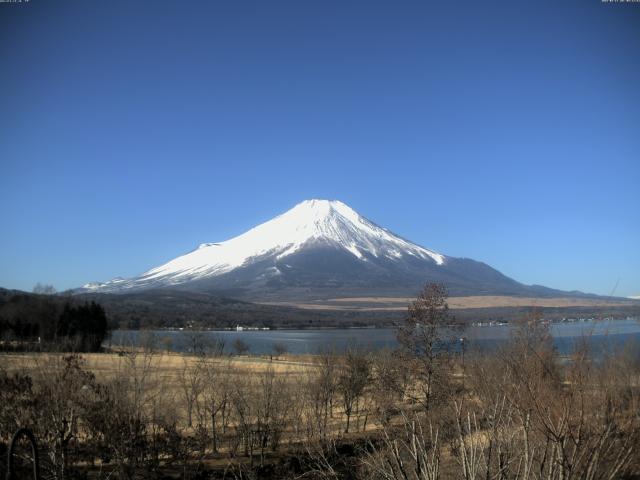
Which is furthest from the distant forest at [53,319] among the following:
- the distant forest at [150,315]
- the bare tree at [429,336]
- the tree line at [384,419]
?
the bare tree at [429,336]

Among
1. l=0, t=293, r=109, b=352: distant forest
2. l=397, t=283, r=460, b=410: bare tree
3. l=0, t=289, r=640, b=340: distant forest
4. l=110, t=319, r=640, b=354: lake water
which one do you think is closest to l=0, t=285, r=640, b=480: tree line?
l=397, t=283, r=460, b=410: bare tree

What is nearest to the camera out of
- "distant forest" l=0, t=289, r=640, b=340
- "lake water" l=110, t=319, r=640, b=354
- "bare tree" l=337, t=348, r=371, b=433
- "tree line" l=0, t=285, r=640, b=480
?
"tree line" l=0, t=285, r=640, b=480

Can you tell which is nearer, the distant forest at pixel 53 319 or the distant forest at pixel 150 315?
the distant forest at pixel 53 319

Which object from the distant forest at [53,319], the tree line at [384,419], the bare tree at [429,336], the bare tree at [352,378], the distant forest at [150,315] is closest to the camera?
the tree line at [384,419]

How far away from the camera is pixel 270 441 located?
20047 mm

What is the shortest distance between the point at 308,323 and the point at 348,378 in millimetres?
148826

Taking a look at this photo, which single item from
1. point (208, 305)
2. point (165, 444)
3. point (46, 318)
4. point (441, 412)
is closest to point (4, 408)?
point (165, 444)

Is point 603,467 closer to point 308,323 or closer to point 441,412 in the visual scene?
point 441,412

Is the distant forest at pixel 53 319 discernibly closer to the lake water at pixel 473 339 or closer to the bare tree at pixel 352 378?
the lake water at pixel 473 339

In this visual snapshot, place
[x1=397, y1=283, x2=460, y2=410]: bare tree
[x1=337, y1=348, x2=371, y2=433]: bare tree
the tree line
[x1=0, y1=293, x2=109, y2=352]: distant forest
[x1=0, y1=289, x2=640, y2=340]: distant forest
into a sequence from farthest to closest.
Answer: [x1=0, y1=289, x2=640, y2=340]: distant forest
[x1=0, y1=293, x2=109, y2=352]: distant forest
[x1=337, y1=348, x2=371, y2=433]: bare tree
[x1=397, y1=283, x2=460, y2=410]: bare tree
the tree line

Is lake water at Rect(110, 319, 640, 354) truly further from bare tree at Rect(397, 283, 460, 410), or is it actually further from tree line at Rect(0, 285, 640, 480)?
bare tree at Rect(397, 283, 460, 410)

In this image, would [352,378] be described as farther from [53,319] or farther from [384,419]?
[53,319]

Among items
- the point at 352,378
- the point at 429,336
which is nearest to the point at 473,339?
the point at 352,378

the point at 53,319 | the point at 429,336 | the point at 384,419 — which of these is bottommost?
the point at 384,419
